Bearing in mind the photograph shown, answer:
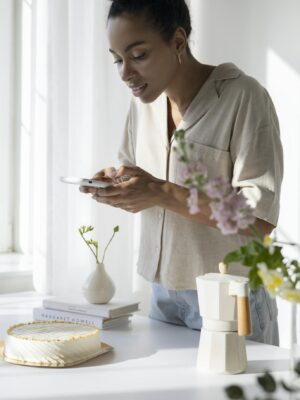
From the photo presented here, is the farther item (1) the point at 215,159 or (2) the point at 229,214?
(1) the point at 215,159

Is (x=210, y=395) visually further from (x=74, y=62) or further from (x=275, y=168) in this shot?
(x=74, y=62)

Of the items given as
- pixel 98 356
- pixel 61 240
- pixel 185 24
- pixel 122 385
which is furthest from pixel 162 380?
pixel 61 240

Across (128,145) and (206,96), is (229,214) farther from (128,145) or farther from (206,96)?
(128,145)

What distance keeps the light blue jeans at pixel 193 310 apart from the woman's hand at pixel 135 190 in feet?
0.91

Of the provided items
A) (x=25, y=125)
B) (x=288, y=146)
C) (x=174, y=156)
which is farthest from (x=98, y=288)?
(x=25, y=125)

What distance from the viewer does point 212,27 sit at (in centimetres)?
300

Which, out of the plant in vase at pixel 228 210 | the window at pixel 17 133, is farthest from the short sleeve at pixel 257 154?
the window at pixel 17 133

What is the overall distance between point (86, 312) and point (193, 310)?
295 mm

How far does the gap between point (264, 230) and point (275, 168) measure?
0.16m

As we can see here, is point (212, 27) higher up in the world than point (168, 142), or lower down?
higher up

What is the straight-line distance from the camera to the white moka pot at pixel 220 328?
1.53 metres

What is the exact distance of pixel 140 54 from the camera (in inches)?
73.0

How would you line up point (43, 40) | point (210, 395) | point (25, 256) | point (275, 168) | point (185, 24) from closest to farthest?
1. point (210, 395)
2. point (275, 168)
3. point (185, 24)
4. point (43, 40)
5. point (25, 256)

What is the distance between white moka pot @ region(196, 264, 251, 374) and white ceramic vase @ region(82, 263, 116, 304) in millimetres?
527
